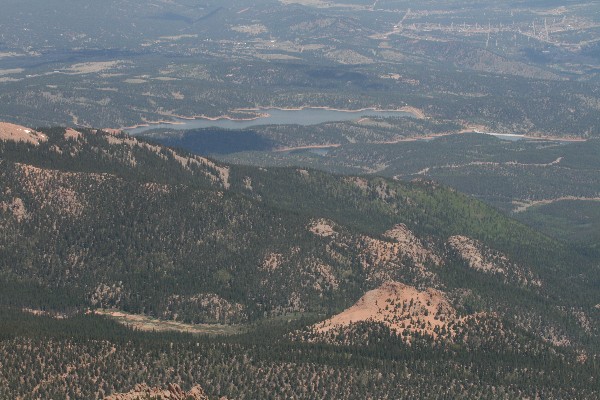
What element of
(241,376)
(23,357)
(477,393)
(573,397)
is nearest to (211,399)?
(241,376)

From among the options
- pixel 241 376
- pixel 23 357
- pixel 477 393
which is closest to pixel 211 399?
pixel 241 376

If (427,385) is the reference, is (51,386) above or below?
above

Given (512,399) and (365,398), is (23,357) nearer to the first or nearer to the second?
(365,398)

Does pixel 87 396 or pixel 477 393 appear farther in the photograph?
pixel 477 393

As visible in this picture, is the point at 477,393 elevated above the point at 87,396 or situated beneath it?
situated beneath

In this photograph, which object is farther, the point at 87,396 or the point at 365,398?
the point at 365,398

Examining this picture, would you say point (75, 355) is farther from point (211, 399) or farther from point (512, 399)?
point (512, 399)
